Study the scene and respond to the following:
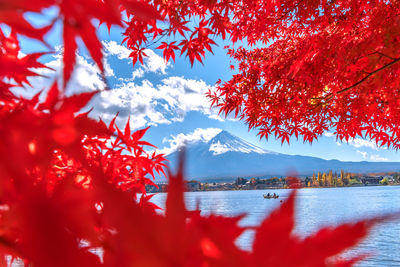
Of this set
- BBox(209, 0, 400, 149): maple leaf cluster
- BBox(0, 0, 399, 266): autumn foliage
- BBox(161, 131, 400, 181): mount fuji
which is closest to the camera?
BBox(0, 0, 399, 266): autumn foliage

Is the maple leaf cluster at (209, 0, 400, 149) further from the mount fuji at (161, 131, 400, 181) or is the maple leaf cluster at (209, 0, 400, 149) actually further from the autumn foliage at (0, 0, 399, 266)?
the mount fuji at (161, 131, 400, 181)

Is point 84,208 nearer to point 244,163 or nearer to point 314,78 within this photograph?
point 314,78

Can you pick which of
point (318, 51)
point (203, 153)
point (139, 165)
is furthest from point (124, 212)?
point (203, 153)

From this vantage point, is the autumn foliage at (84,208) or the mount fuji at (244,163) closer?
the autumn foliage at (84,208)

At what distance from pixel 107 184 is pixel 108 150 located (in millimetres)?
788

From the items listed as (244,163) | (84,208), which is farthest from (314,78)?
(244,163)

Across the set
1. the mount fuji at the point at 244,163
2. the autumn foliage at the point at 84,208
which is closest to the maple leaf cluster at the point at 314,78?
the autumn foliage at the point at 84,208

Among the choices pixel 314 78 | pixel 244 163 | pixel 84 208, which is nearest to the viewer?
pixel 84 208

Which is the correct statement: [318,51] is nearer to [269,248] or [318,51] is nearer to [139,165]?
[139,165]

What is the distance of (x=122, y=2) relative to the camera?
44 cm

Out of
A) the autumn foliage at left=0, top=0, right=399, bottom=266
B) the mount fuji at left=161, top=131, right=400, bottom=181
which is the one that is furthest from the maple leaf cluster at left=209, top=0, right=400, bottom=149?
the mount fuji at left=161, top=131, right=400, bottom=181

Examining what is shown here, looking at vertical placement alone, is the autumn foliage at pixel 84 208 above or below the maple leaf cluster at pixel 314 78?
below

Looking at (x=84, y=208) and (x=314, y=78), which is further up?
(x=314, y=78)

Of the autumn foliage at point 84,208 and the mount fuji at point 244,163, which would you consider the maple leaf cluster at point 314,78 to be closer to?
the autumn foliage at point 84,208
